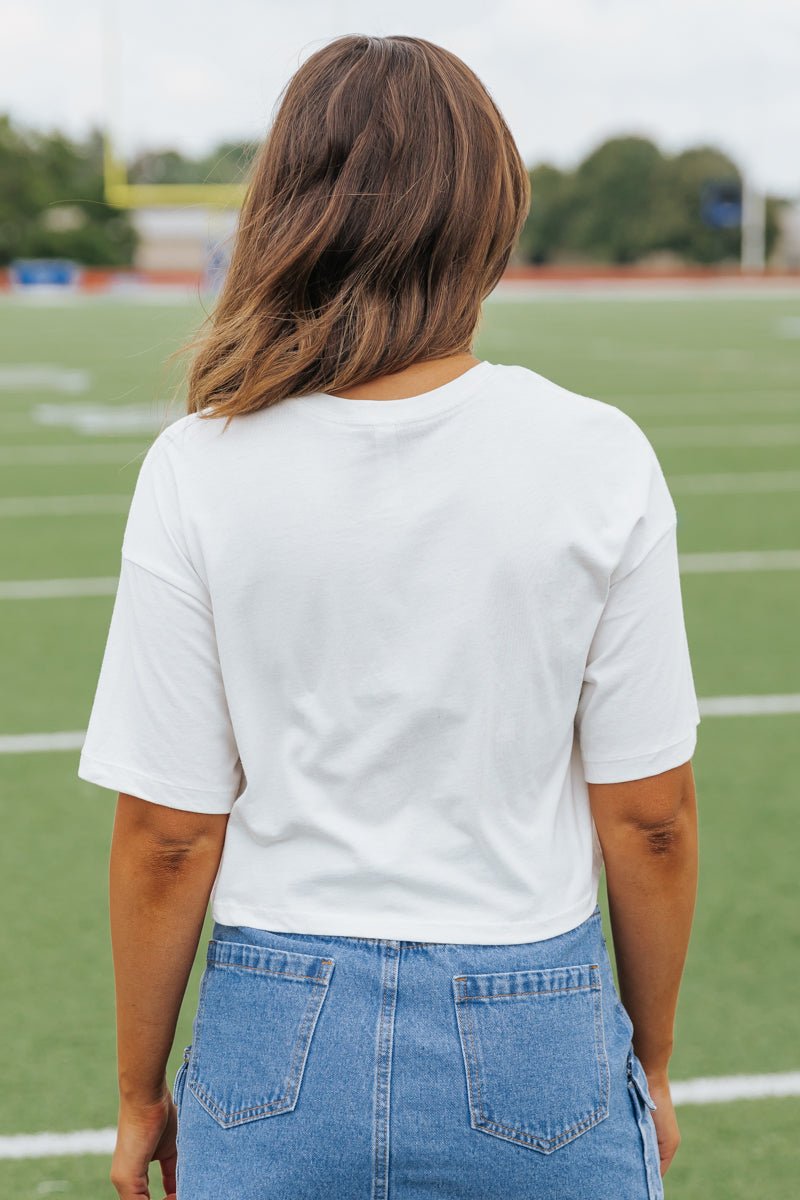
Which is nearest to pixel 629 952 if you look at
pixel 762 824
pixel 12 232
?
pixel 762 824

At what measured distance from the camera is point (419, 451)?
49.4 inches

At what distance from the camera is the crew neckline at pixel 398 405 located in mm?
1258

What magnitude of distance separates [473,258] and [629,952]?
26.4 inches

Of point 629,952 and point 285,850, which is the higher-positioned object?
point 285,850

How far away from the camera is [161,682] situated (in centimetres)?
134

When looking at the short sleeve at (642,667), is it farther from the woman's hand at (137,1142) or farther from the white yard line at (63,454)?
the white yard line at (63,454)

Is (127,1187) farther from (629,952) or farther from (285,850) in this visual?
(629,952)

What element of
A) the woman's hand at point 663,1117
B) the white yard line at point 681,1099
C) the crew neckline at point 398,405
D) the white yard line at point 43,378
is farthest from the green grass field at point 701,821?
the white yard line at point 43,378

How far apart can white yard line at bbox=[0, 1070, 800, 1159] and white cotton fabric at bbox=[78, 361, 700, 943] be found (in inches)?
67.7

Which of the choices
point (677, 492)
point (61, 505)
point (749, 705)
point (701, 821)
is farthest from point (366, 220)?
point (677, 492)

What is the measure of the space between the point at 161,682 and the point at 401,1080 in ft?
1.29

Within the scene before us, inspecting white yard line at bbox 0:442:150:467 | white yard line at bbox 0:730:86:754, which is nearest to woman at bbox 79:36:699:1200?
white yard line at bbox 0:730:86:754

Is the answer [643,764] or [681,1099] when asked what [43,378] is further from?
[643,764]

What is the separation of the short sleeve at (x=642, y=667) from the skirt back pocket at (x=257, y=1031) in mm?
312
